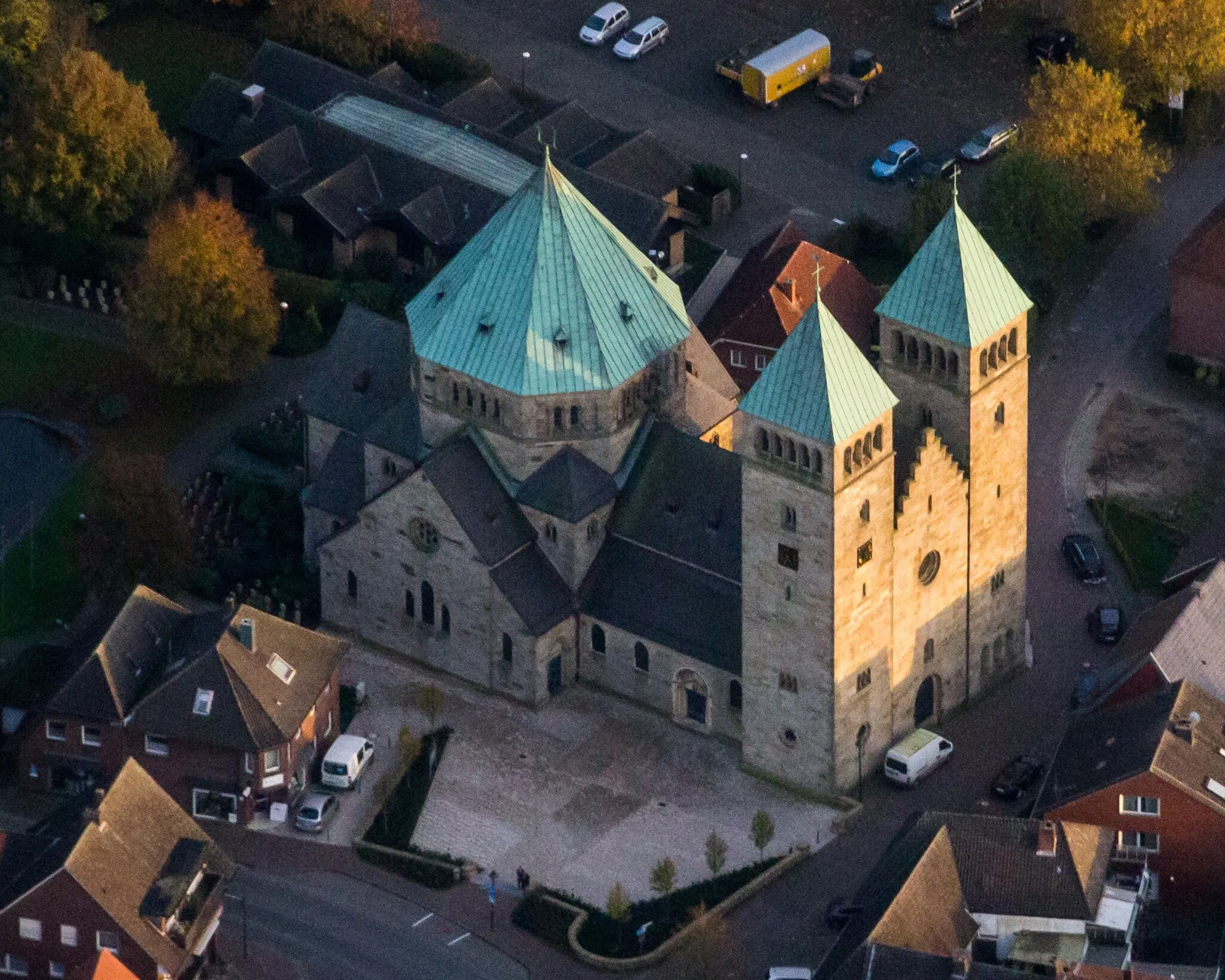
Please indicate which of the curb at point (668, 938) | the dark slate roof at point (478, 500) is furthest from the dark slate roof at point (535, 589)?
the curb at point (668, 938)

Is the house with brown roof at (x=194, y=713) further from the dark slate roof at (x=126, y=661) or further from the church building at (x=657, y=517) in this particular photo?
the church building at (x=657, y=517)

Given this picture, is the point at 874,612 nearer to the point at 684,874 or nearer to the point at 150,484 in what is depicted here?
the point at 684,874

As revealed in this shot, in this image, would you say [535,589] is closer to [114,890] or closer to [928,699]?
[928,699]

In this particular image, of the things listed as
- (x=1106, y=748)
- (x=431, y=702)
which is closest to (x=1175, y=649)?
(x=1106, y=748)

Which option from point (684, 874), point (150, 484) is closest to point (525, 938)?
point (684, 874)

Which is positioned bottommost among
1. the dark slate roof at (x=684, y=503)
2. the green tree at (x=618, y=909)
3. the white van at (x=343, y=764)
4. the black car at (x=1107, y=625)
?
the black car at (x=1107, y=625)
